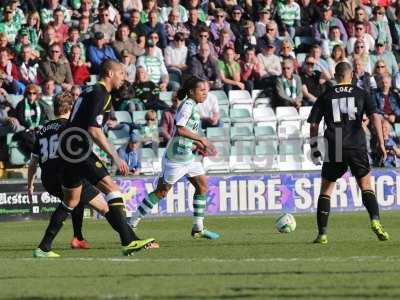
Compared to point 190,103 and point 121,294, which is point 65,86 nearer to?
point 190,103

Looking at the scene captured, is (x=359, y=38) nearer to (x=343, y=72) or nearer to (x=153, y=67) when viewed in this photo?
(x=153, y=67)

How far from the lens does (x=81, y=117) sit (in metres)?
13.2

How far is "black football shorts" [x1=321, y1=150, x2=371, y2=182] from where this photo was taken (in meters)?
14.9

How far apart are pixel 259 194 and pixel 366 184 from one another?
28.7 ft

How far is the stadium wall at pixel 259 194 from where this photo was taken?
23531 mm

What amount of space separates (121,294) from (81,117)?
153 inches

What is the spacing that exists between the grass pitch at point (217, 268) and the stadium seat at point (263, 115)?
315 inches

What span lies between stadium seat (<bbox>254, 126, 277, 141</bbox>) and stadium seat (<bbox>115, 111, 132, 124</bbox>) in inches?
110

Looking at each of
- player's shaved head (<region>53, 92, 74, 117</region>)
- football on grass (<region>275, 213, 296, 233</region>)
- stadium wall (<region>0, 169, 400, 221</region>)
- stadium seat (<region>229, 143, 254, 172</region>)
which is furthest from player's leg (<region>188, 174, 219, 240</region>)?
stadium seat (<region>229, 143, 254, 172</region>)

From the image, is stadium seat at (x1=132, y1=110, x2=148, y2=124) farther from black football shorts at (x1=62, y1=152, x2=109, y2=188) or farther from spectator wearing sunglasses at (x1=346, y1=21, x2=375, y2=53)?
black football shorts at (x1=62, y1=152, x2=109, y2=188)

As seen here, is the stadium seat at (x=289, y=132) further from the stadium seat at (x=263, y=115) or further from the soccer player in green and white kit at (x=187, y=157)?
the soccer player in green and white kit at (x=187, y=157)

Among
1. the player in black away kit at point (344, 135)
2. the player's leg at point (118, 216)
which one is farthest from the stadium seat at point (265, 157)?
the player's leg at point (118, 216)

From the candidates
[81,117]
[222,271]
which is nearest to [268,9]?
[81,117]

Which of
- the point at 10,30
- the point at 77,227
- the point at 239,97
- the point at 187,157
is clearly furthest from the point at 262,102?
the point at 77,227
